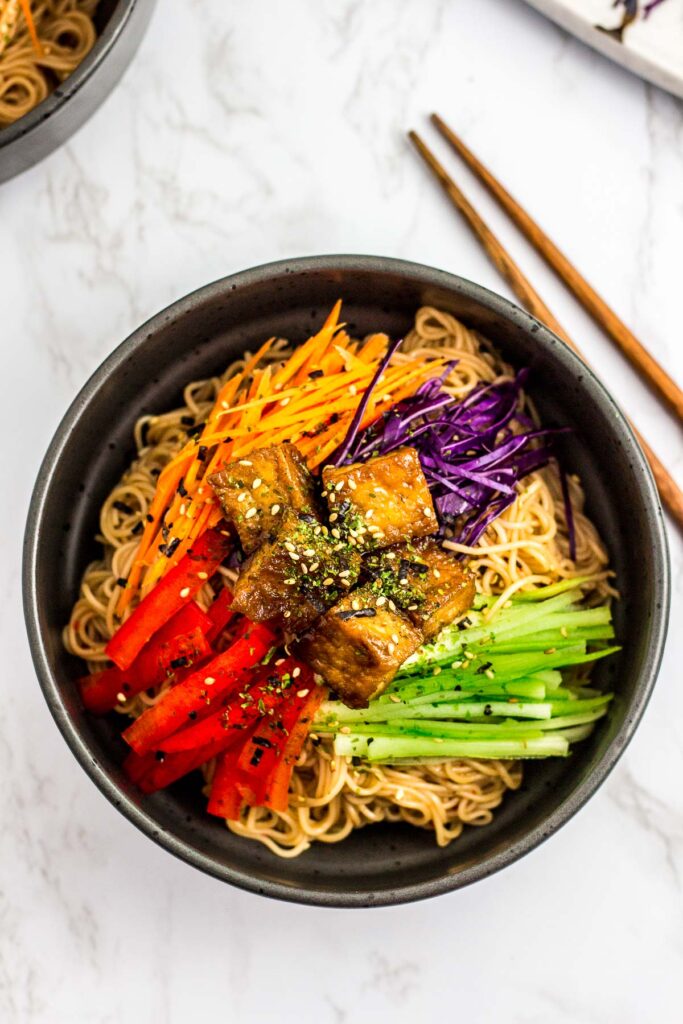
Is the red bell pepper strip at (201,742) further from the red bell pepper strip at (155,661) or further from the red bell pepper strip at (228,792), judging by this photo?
the red bell pepper strip at (155,661)

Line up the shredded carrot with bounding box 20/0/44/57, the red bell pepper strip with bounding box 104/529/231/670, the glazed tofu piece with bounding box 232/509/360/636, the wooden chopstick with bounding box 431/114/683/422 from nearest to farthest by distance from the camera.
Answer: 1. the glazed tofu piece with bounding box 232/509/360/636
2. the red bell pepper strip with bounding box 104/529/231/670
3. the shredded carrot with bounding box 20/0/44/57
4. the wooden chopstick with bounding box 431/114/683/422

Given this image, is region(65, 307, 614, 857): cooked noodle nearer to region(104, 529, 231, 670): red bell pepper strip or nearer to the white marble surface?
region(104, 529, 231, 670): red bell pepper strip

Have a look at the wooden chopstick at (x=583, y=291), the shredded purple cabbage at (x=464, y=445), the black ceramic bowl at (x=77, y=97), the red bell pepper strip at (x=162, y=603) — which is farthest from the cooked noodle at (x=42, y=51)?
the red bell pepper strip at (x=162, y=603)

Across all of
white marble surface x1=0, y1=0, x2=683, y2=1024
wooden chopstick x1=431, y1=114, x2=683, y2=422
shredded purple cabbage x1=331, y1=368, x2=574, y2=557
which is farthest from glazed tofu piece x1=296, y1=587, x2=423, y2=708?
wooden chopstick x1=431, y1=114, x2=683, y2=422

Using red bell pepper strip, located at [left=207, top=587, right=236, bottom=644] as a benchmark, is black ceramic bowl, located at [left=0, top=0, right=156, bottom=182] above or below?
above

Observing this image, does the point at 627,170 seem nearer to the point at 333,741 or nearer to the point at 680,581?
the point at 680,581

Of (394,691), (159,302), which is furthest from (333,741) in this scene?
(159,302)
